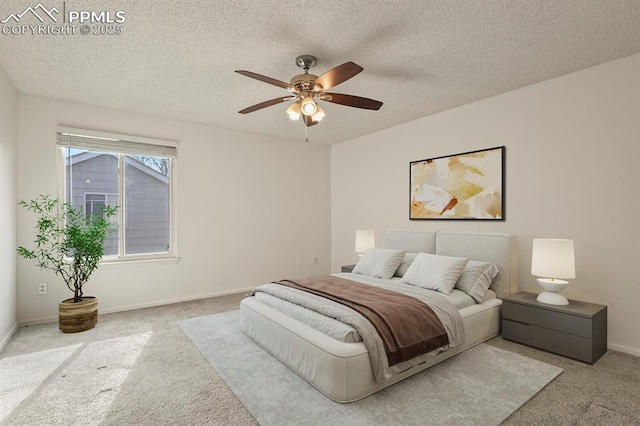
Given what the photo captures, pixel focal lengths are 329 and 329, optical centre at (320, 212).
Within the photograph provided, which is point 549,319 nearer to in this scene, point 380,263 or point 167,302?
point 380,263

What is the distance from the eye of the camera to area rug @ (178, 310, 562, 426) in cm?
203

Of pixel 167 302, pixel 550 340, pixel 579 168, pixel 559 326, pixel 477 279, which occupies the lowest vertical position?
pixel 167 302

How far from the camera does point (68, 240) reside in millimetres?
3533

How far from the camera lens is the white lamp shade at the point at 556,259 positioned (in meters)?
2.89

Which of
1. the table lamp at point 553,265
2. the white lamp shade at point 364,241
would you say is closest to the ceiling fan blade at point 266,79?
the table lamp at point 553,265

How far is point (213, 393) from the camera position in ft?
7.62

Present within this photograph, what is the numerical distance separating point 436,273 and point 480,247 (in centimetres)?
72

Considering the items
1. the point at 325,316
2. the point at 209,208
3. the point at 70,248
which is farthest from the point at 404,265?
the point at 70,248

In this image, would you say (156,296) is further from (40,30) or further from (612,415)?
(612,415)

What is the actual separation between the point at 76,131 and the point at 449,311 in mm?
4666

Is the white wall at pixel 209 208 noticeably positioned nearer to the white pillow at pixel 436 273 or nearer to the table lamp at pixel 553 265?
the white pillow at pixel 436 273

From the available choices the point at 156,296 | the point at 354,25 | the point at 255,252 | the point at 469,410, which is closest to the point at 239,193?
the point at 255,252

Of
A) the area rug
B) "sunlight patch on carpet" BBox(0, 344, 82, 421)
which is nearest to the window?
"sunlight patch on carpet" BBox(0, 344, 82, 421)

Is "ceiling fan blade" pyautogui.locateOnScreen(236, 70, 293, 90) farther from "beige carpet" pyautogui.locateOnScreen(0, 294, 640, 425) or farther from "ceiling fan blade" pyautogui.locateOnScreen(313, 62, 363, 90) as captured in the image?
"beige carpet" pyautogui.locateOnScreen(0, 294, 640, 425)
